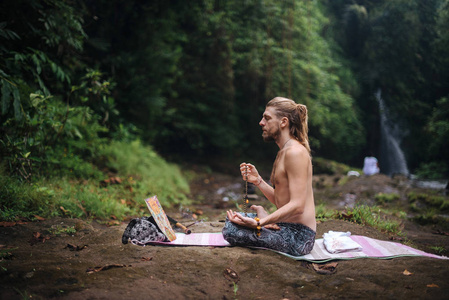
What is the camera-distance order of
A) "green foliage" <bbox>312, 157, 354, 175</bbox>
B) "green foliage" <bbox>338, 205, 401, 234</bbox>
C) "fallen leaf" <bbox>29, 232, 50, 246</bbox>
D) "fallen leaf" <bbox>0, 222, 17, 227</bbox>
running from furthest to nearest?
"green foliage" <bbox>312, 157, 354, 175</bbox> < "green foliage" <bbox>338, 205, 401, 234</bbox> < "fallen leaf" <bbox>0, 222, 17, 227</bbox> < "fallen leaf" <bbox>29, 232, 50, 246</bbox>

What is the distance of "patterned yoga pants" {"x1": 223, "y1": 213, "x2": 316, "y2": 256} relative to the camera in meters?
3.12

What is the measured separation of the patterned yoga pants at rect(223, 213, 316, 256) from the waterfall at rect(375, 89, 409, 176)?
14312 mm

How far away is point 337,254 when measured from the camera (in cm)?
317

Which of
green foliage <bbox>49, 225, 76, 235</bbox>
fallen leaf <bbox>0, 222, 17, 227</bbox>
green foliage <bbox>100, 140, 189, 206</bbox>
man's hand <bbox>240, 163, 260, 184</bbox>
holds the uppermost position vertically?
man's hand <bbox>240, 163, 260, 184</bbox>

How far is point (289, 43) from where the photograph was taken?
14234mm

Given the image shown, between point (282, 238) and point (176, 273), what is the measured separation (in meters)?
1.11

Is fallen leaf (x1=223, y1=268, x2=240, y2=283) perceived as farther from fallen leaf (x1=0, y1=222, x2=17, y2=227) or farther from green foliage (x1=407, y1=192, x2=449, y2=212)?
green foliage (x1=407, y1=192, x2=449, y2=212)

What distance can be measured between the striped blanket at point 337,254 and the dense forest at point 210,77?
2.64 meters

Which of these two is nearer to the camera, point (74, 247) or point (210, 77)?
point (74, 247)

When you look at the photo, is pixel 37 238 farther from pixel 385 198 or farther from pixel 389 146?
pixel 389 146

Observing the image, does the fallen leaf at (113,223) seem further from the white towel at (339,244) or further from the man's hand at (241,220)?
the white towel at (339,244)

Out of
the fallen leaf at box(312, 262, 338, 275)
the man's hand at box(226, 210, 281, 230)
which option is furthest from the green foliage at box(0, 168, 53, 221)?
the fallen leaf at box(312, 262, 338, 275)

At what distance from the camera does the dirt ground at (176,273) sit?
7.23 feet

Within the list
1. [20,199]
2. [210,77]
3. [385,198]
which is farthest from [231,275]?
[210,77]
